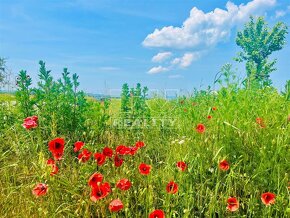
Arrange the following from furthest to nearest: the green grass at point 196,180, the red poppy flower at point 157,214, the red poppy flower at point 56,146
Result: 1. the green grass at point 196,180
2. the red poppy flower at point 56,146
3. the red poppy flower at point 157,214

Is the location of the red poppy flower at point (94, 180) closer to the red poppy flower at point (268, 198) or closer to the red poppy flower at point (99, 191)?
the red poppy flower at point (99, 191)

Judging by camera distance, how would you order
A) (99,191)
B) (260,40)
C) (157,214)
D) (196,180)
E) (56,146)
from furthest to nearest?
(260,40) < (196,180) < (56,146) < (99,191) < (157,214)

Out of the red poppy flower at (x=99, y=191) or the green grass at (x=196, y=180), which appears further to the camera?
the green grass at (x=196, y=180)

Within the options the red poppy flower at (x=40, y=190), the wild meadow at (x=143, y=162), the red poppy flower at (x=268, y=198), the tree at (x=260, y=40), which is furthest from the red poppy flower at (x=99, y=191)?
the tree at (x=260, y=40)

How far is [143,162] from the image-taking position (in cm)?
368

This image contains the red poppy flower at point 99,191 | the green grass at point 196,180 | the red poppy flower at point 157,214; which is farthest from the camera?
the green grass at point 196,180

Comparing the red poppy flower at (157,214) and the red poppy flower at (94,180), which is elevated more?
the red poppy flower at (94,180)

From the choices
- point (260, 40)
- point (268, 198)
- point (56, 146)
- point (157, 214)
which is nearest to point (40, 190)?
point (56, 146)

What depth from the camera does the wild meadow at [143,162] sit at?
275 cm

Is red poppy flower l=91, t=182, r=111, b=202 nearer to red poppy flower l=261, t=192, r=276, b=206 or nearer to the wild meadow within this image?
the wild meadow

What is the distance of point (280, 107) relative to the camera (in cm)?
467

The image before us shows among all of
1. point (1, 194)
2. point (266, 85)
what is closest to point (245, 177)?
point (1, 194)

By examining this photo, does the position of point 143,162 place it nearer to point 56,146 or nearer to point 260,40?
point 56,146

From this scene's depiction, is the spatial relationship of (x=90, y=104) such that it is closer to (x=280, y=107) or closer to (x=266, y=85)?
(x=280, y=107)
